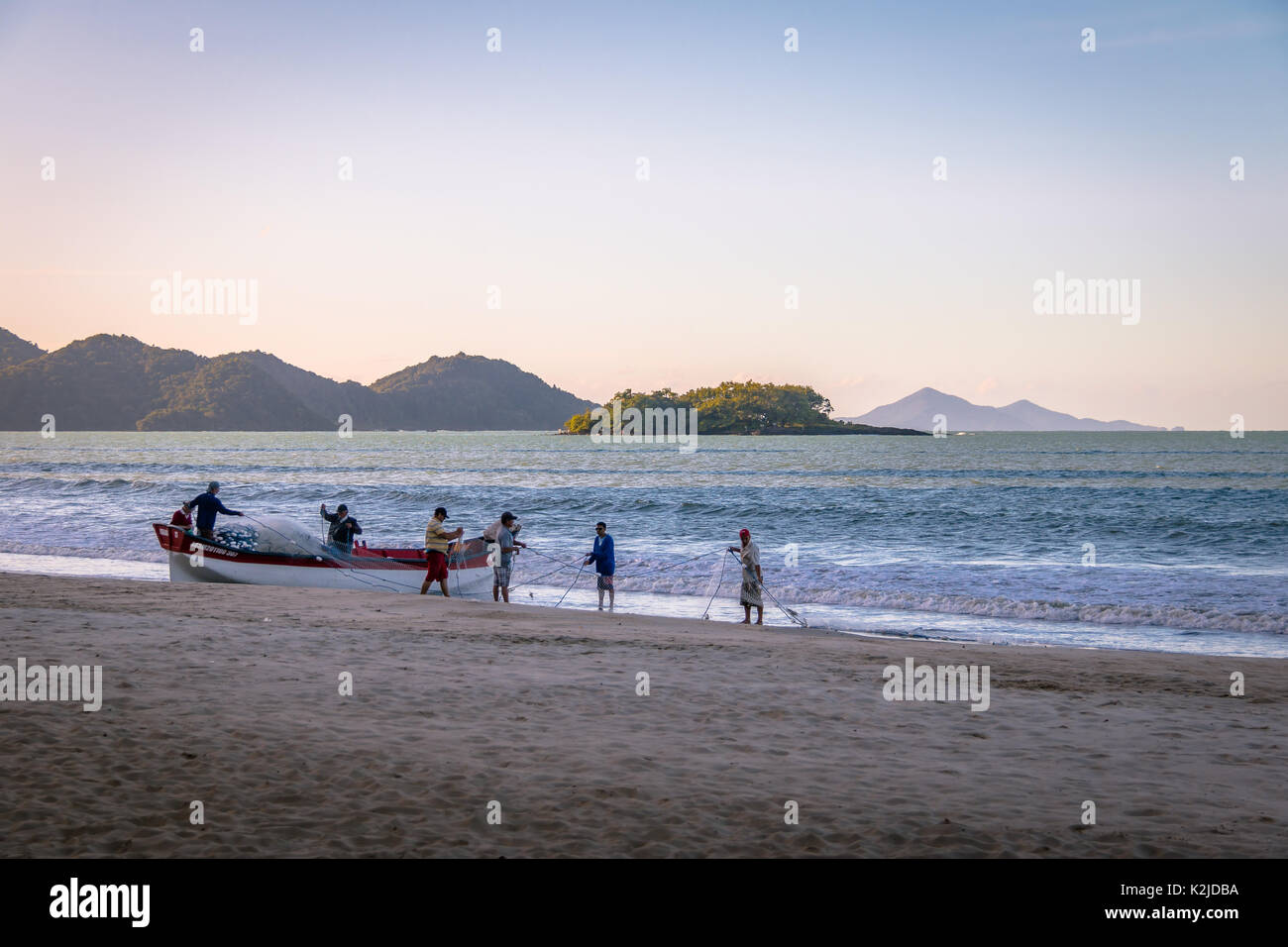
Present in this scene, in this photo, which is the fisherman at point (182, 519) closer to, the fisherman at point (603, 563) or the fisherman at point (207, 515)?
the fisherman at point (207, 515)

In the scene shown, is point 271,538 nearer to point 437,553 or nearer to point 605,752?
point 437,553

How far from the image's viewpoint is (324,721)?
790 centimetres

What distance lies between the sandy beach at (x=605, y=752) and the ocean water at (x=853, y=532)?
6.49 m

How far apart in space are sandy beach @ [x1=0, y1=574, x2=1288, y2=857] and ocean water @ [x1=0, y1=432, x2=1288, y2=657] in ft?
21.3

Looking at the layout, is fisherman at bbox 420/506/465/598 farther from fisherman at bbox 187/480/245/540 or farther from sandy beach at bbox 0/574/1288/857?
sandy beach at bbox 0/574/1288/857

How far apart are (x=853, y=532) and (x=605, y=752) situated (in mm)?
28559

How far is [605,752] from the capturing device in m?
7.29

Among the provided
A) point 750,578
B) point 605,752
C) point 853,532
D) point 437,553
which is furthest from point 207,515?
point 853,532

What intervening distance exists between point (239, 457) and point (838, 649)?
9261cm
